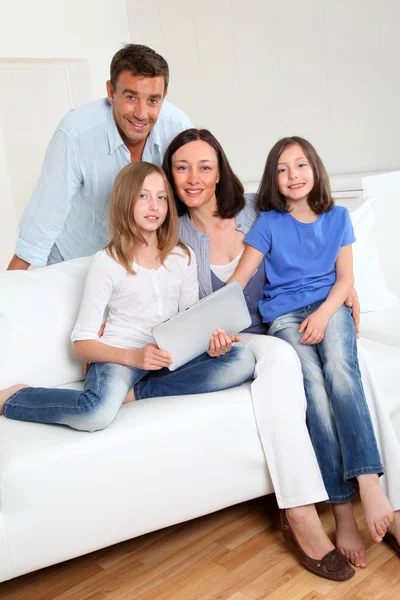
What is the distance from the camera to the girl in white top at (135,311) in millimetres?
1916

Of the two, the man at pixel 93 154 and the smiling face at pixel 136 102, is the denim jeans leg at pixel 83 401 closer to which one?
the man at pixel 93 154

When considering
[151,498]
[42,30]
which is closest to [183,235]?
[151,498]

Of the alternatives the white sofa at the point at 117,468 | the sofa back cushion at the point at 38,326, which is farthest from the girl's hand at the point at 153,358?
the sofa back cushion at the point at 38,326

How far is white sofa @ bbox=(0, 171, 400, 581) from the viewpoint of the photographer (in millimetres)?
1676

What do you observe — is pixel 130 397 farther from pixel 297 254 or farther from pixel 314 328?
pixel 297 254

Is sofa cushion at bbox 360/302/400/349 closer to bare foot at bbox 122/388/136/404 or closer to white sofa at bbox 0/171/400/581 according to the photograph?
white sofa at bbox 0/171/400/581

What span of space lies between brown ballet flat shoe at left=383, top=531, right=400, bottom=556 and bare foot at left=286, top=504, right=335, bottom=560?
172mm

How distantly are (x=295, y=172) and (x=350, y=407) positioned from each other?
2.41 feet

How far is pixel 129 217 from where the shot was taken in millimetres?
2088

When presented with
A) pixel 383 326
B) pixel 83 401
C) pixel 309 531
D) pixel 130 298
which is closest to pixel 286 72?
pixel 383 326

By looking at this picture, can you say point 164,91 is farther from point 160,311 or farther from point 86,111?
point 160,311

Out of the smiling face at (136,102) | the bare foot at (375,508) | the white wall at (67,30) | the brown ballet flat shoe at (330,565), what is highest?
the white wall at (67,30)

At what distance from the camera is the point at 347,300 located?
215cm

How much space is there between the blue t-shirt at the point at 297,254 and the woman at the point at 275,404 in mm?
74
